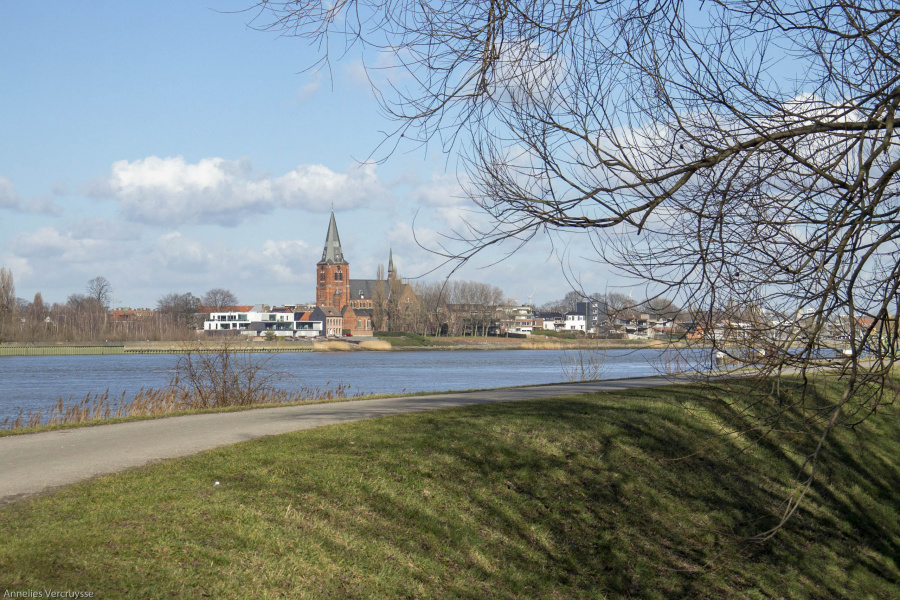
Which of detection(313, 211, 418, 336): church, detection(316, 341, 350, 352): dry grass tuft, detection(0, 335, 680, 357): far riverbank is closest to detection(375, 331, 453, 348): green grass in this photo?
detection(0, 335, 680, 357): far riverbank

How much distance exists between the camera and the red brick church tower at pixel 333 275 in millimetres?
151375

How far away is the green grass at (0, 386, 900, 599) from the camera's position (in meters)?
6.17

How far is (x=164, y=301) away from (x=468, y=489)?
14648 cm

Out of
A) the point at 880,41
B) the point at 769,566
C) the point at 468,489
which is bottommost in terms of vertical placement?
the point at 769,566

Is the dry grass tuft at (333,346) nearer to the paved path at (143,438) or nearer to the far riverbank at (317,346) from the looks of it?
the far riverbank at (317,346)

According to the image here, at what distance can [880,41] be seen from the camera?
5129 millimetres

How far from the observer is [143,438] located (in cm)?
1102

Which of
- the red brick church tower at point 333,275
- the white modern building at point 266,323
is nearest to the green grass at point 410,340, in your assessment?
the white modern building at point 266,323

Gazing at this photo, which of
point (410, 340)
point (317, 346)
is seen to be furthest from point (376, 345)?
point (317, 346)

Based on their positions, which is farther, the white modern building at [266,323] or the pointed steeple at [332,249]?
the pointed steeple at [332,249]

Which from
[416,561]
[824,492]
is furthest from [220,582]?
[824,492]

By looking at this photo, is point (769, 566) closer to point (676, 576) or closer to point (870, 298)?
point (676, 576)

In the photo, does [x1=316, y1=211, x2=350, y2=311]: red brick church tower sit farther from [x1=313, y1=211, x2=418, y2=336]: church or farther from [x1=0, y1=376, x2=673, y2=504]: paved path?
[x1=0, y1=376, x2=673, y2=504]: paved path

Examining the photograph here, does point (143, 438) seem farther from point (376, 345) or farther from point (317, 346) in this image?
point (376, 345)
